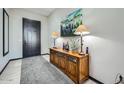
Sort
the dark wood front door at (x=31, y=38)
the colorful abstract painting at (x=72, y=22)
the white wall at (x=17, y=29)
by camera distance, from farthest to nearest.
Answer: the dark wood front door at (x=31, y=38) → the white wall at (x=17, y=29) → the colorful abstract painting at (x=72, y=22)

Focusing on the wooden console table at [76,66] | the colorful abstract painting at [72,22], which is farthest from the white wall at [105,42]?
the colorful abstract painting at [72,22]

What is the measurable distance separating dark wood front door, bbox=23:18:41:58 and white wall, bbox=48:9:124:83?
385 cm

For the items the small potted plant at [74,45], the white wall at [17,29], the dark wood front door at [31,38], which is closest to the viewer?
the small potted plant at [74,45]

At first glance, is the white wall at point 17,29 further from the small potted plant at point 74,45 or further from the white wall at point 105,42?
the white wall at point 105,42

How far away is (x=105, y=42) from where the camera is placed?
2117 millimetres

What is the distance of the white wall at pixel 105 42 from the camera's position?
1819mm

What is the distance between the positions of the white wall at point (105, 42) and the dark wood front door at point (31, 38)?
3849 mm

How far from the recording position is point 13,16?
4.90 m

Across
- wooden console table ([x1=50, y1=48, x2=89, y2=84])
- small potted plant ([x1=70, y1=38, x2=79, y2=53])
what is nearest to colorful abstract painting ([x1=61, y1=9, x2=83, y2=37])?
small potted plant ([x1=70, y1=38, x2=79, y2=53])

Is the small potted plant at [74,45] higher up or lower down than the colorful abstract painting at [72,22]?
lower down

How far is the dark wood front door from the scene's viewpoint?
5422 mm

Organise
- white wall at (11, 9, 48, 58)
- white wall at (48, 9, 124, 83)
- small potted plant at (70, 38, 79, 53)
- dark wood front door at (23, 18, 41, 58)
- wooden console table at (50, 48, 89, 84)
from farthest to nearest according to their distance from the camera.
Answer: dark wood front door at (23, 18, 41, 58) < white wall at (11, 9, 48, 58) < small potted plant at (70, 38, 79, 53) < wooden console table at (50, 48, 89, 84) < white wall at (48, 9, 124, 83)

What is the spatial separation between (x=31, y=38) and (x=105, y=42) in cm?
457

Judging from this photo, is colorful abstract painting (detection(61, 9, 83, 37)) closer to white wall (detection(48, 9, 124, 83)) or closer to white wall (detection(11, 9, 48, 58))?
white wall (detection(48, 9, 124, 83))
